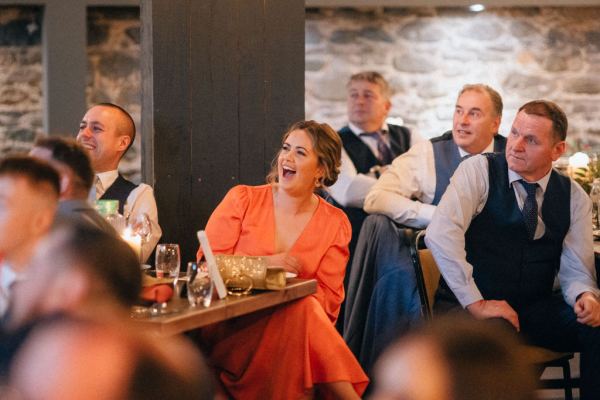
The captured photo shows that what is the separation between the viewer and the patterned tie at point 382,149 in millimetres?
6230

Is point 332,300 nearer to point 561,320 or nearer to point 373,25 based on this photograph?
point 561,320

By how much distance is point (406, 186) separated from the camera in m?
5.20

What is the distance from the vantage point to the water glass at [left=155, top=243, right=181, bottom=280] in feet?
11.9

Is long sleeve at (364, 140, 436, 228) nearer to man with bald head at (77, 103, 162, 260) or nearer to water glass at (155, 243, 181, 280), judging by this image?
man with bald head at (77, 103, 162, 260)

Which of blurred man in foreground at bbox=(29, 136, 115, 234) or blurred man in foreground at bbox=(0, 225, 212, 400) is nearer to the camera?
blurred man in foreground at bbox=(0, 225, 212, 400)

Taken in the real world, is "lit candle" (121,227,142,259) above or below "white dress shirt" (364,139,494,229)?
below

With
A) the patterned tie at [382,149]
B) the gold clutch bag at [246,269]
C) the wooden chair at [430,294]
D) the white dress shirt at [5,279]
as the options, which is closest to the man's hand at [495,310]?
the wooden chair at [430,294]

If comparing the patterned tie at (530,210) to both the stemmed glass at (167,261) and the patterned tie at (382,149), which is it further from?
the patterned tie at (382,149)

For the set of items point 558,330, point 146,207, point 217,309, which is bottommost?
point 558,330

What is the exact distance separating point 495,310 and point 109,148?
1.88m

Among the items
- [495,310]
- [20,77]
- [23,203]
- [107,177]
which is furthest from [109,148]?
[20,77]

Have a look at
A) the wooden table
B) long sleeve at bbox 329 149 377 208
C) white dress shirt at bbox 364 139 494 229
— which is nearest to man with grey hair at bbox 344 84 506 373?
white dress shirt at bbox 364 139 494 229

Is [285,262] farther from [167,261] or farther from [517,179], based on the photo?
[517,179]

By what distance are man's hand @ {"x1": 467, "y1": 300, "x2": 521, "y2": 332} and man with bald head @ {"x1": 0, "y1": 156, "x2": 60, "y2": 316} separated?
2125 millimetres
